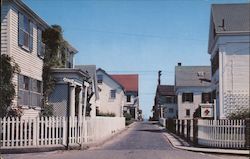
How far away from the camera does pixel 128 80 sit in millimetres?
104750

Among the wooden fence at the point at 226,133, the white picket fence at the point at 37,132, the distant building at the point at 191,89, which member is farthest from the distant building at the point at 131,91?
the white picket fence at the point at 37,132

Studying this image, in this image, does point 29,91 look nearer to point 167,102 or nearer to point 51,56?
point 51,56

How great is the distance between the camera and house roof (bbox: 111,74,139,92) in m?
101

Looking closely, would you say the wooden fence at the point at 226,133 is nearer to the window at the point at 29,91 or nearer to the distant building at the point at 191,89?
the window at the point at 29,91

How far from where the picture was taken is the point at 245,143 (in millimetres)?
18781

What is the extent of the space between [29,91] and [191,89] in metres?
49.8

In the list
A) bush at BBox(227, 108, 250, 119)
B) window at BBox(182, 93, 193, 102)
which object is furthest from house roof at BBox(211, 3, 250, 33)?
window at BBox(182, 93, 193, 102)

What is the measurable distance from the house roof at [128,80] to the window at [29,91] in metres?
73.6

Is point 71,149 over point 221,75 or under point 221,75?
under

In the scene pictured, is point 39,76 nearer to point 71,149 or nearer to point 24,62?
point 24,62

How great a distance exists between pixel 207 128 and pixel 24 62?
10.4 metres

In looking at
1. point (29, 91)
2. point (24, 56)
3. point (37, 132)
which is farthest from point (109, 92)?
point (37, 132)

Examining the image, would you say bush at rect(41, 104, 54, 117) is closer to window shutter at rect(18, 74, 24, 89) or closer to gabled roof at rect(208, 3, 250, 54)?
window shutter at rect(18, 74, 24, 89)

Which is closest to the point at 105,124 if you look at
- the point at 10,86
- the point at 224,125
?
the point at 10,86
